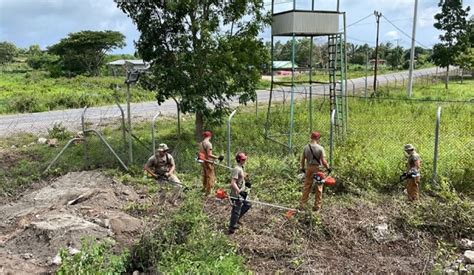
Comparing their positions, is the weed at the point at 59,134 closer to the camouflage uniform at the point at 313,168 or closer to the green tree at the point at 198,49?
the green tree at the point at 198,49

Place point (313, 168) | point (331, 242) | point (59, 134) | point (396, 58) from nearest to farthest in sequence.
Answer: point (331, 242) < point (313, 168) < point (59, 134) < point (396, 58)

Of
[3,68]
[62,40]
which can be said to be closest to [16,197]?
[62,40]

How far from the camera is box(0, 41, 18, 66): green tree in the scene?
210 feet

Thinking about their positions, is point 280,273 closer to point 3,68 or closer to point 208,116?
point 208,116

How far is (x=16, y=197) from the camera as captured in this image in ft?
34.0

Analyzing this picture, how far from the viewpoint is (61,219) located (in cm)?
782

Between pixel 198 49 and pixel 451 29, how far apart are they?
26758 millimetres

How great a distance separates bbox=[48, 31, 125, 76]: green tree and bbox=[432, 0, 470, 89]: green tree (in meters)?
31.8

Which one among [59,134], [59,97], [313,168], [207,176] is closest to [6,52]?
[59,97]

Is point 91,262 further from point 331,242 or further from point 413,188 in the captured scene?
point 413,188

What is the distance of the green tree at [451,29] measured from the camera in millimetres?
33281

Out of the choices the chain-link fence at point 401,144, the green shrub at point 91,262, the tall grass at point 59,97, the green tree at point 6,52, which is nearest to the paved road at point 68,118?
the tall grass at point 59,97

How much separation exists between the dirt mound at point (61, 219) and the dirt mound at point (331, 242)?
1.89 m

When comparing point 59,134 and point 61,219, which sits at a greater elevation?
point 59,134
